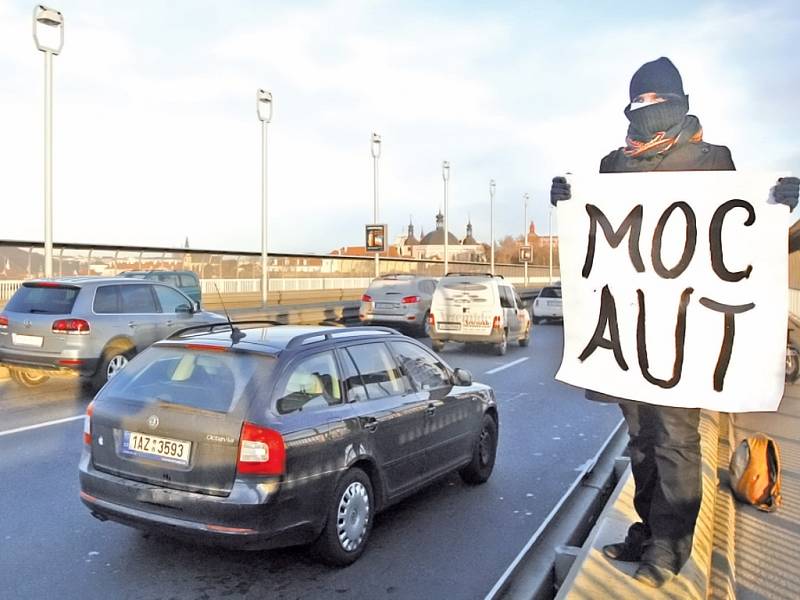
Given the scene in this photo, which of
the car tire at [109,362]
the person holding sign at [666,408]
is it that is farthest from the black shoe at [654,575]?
the car tire at [109,362]

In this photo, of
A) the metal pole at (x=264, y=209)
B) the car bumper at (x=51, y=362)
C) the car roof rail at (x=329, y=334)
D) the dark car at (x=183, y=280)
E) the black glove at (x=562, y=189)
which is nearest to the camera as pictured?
the black glove at (x=562, y=189)

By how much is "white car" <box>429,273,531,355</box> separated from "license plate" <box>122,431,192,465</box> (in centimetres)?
1328

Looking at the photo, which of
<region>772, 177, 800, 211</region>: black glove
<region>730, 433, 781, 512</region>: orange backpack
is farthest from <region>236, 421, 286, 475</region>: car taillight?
<region>730, 433, 781, 512</region>: orange backpack

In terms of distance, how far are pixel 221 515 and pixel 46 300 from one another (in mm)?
8264

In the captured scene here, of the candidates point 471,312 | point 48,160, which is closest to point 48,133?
point 48,160

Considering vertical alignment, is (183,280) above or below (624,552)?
above

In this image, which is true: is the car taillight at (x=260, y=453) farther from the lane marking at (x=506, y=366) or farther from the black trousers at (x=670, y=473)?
the lane marking at (x=506, y=366)

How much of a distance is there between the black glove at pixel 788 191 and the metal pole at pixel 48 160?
1782 centimetres

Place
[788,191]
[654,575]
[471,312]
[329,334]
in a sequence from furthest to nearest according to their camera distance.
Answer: [471,312]
[329,334]
[654,575]
[788,191]

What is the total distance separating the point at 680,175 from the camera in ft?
11.3

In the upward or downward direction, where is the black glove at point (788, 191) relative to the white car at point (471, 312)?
upward

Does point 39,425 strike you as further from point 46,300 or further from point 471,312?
point 471,312

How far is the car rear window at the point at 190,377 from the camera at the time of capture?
472 cm

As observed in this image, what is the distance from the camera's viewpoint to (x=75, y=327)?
11125mm
